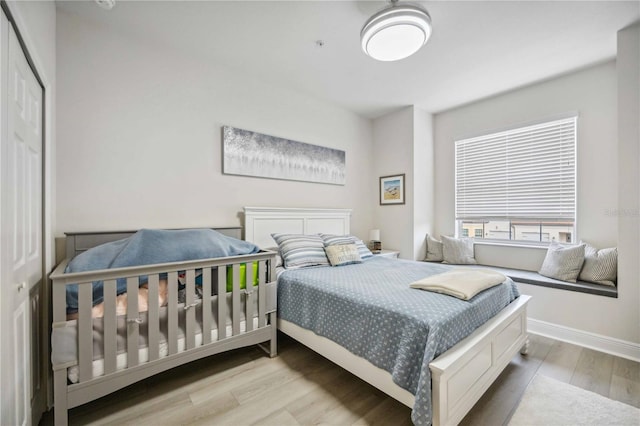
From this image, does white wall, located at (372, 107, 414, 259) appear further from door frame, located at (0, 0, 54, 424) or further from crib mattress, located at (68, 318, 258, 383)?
door frame, located at (0, 0, 54, 424)

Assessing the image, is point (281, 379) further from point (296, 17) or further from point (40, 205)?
point (296, 17)

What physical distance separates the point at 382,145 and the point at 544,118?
193cm

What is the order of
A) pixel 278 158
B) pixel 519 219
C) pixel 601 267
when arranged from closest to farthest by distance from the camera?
pixel 601 267
pixel 278 158
pixel 519 219

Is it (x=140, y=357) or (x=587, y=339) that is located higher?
(x=140, y=357)

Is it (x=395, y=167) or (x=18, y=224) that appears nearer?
(x=18, y=224)

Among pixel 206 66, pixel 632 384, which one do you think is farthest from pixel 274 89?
pixel 632 384

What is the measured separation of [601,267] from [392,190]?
2.31 m

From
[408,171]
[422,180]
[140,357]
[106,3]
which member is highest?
[106,3]

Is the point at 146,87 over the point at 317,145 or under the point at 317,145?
over

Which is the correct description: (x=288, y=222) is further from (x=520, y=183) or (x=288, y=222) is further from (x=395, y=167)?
(x=520, y=183)

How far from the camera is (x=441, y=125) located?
3994mm

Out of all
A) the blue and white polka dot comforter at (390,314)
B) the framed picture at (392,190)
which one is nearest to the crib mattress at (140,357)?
the blue and white polka dot comforter at (390,314)

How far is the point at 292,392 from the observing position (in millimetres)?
1761

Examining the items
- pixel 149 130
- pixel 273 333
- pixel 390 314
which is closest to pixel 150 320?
pixel 273 333
